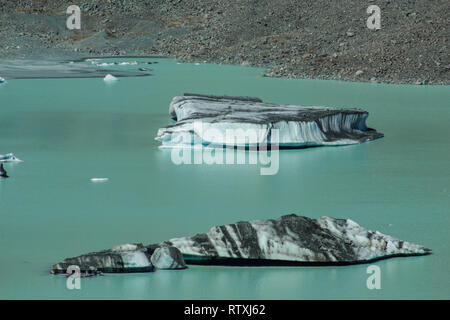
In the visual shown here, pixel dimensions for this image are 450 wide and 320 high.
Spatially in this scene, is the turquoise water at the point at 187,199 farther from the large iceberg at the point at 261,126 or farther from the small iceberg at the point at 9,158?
the large iceberg at the point at 261,126

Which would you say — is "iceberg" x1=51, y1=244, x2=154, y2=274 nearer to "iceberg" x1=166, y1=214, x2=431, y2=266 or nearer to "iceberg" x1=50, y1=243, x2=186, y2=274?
"iceberg" x1=50, y1=243, x2=186, y2=274

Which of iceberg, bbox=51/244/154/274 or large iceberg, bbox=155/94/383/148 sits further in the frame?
large iceberg, bbox=155/94/383/148

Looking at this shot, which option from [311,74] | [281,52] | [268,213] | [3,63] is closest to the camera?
[268,213]

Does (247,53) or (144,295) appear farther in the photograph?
(247,53)

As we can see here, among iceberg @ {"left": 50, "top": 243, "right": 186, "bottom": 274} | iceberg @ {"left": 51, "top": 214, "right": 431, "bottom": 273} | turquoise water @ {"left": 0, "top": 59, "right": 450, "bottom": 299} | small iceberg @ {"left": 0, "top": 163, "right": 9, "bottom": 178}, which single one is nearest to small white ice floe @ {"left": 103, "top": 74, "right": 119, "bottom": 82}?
turquoise water @ {"left": 0, "top": 59, "right": 450, "bottom": 299}

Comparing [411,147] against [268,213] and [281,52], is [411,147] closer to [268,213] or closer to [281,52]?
[268,213]

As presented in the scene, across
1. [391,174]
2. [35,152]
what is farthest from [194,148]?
[391,174]
